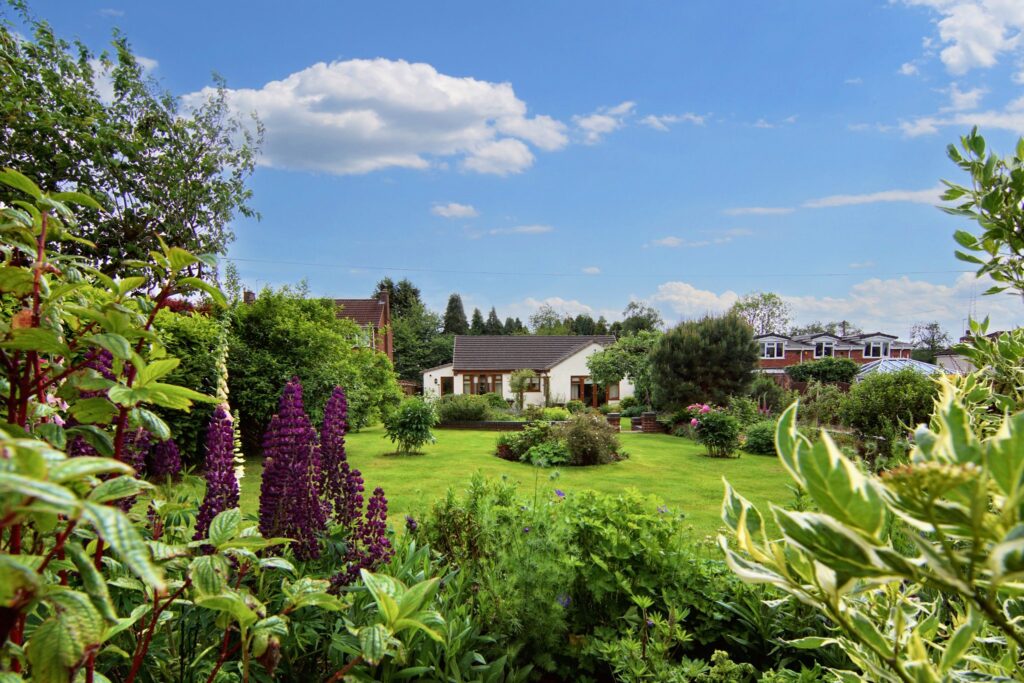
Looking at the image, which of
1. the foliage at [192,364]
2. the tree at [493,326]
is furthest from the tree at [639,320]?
the foliage at [192,364]

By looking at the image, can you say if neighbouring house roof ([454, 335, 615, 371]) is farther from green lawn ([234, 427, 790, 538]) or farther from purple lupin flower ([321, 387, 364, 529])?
purple lupin flower ([321, 387, 364, 529])

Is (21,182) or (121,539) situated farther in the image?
(21,182)

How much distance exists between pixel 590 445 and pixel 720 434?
11.4ft

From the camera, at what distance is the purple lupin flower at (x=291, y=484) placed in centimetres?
246

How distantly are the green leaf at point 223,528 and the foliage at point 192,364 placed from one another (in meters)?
8.73

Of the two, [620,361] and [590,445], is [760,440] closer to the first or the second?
[590,445]

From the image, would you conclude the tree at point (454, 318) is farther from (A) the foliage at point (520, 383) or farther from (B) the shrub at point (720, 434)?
(B) the shrub at point (720, 434)

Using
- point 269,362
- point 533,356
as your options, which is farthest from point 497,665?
point 533,356

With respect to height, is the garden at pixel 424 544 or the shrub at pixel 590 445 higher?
A: the garden at pixel 424 544

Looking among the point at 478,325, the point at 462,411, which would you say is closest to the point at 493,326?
the point at 478,325

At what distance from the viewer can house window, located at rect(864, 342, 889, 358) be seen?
50.3m

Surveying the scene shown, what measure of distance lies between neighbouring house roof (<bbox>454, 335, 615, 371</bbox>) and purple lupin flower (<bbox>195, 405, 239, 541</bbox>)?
37102 millimetres

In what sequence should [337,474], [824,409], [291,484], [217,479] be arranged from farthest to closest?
[824,409]
[337,474]
[291,484]
[217,479]

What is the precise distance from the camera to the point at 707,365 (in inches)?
905
